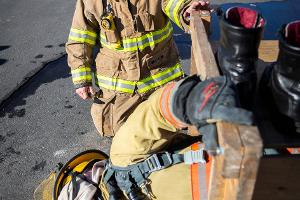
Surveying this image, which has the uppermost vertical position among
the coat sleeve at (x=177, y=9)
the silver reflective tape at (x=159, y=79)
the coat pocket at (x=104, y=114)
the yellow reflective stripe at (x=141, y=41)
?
the coat sleeve at (x=177, y=9)

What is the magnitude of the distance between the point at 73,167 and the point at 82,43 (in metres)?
→ 0.87

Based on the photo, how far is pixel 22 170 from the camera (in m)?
3.04

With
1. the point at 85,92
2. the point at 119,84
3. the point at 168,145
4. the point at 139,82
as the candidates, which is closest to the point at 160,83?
the point at 139,82

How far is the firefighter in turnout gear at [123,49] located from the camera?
2.37m

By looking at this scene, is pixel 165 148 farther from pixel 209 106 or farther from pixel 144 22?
pixel 144 22

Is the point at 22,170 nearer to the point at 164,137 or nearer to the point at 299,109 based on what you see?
the point at 164,137

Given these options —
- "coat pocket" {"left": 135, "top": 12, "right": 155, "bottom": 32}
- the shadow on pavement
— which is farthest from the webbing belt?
the shadow on pavement

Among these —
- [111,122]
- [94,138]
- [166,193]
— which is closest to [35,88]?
[94,138]

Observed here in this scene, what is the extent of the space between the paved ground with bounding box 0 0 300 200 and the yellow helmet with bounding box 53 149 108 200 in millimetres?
904

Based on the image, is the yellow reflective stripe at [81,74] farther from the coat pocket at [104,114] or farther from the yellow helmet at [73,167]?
the yellow helmet at [73,167]

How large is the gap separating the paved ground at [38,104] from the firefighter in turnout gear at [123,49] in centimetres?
73

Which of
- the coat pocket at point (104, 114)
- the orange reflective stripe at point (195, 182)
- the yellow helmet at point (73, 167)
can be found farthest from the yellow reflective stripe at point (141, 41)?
the orange reflective stripe at point (195, 182)

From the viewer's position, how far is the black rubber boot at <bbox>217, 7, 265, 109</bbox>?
119 centimetres

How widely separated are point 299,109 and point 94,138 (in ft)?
7.95
